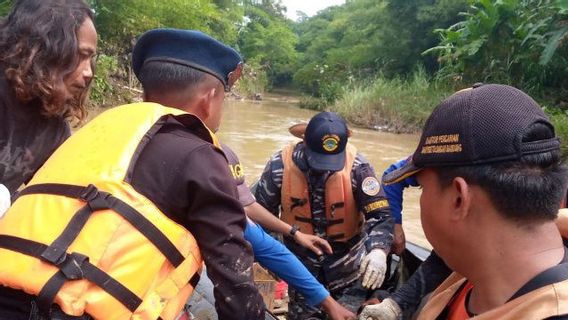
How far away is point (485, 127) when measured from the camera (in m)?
0.90

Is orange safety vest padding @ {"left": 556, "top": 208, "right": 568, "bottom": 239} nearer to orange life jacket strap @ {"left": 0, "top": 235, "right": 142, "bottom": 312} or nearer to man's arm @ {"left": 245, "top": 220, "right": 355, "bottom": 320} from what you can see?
man's arm @ {"left": 245, "top": 220, "right": 355, "bottom": 320}

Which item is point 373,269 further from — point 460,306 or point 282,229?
point 460,306

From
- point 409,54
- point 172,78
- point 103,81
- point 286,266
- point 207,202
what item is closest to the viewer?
point 207,202

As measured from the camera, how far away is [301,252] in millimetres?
2824

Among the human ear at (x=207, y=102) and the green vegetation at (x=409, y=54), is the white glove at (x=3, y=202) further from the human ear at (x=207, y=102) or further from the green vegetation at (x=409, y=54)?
the green vegetation at (x=409, y=54)

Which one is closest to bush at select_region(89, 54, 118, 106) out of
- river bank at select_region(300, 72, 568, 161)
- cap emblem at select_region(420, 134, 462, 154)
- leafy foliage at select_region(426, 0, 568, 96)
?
river bank at select_region(300, 72, 568, 161)

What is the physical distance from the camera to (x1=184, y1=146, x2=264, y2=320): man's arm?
124 centimetres

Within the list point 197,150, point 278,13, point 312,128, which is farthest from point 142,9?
point 278,13

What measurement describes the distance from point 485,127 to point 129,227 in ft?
2.41

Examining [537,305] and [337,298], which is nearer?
[537,305]

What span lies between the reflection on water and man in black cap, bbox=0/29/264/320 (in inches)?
210

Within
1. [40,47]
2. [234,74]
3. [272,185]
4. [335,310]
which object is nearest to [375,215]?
[272,185]

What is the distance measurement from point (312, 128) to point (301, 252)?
25.6 inches

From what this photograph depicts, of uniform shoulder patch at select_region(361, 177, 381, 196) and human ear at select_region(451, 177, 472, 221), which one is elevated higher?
human ear at select_region(451, 177, 472, 221)
